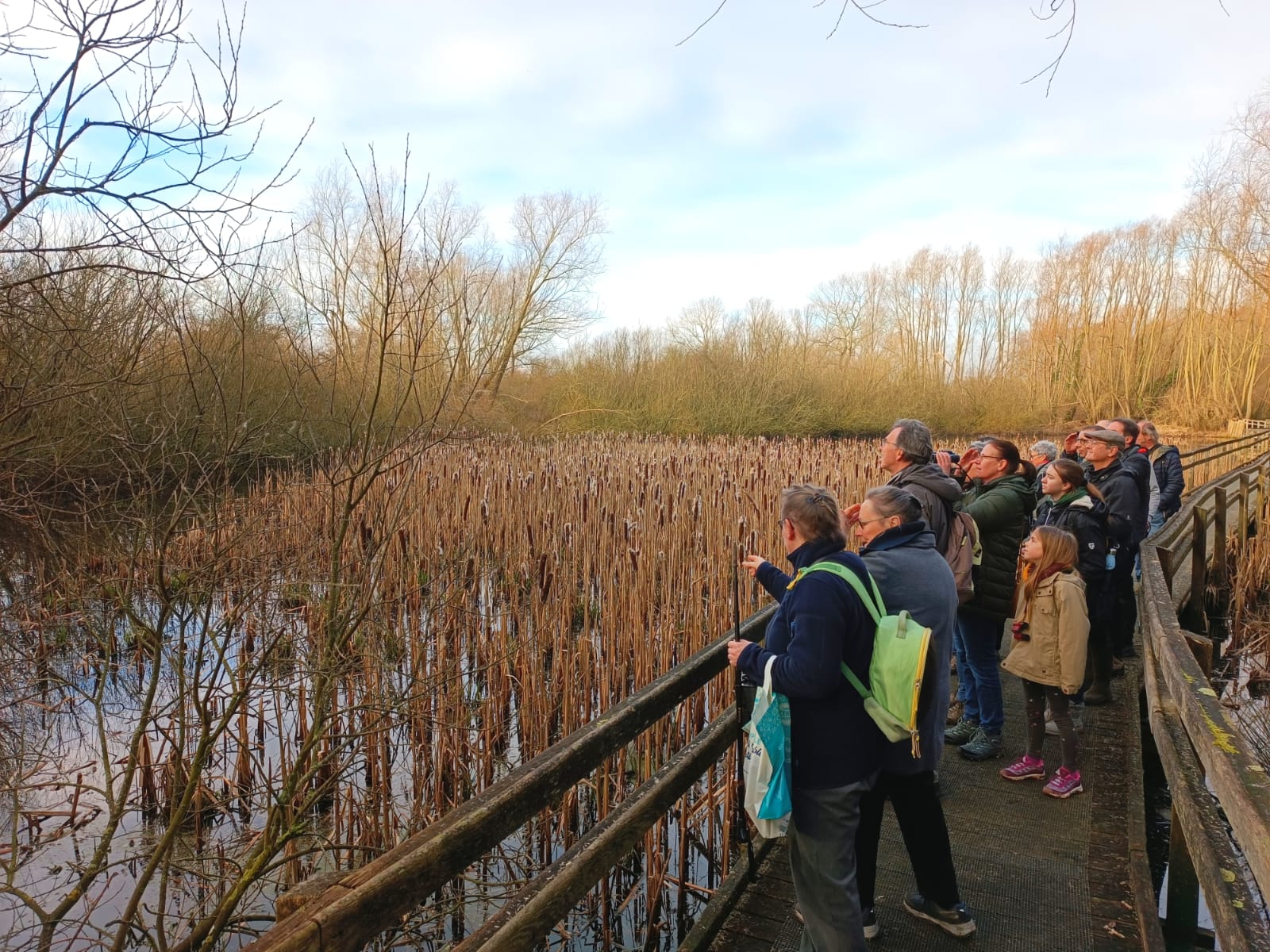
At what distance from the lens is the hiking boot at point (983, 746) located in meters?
3.73

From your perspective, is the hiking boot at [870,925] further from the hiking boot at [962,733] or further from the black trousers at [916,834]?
the hiking boot at [962,733]

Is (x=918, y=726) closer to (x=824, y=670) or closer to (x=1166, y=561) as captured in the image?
(x=824, y=670)

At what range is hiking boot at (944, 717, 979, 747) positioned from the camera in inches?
154

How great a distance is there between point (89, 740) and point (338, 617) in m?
3.26

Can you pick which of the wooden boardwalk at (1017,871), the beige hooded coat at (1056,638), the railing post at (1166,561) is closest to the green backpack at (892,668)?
the wooden boardwalk at (1017,871)

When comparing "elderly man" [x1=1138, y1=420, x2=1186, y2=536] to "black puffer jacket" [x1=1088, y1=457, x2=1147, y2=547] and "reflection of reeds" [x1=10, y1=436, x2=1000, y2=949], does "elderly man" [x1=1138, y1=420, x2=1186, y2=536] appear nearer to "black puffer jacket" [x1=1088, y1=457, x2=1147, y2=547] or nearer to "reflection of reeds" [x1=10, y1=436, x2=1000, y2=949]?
"black puffer jacket" [x1=1088, y1=457, x2=1147, y2=547]

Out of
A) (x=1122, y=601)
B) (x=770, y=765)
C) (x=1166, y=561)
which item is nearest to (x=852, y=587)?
(x=770, y=765)

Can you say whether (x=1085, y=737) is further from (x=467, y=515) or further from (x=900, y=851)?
(x=467, y=515)

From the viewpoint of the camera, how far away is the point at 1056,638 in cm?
330

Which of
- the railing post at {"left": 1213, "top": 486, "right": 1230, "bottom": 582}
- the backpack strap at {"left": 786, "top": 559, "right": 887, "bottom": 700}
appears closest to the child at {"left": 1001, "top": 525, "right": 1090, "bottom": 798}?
the backpack strap at {"left": 786, "top": 559, "right": 887, "bottom": 700}

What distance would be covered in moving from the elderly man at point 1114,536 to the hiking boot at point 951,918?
7.46ft

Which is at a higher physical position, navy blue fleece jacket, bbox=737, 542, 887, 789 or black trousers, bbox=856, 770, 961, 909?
navy blue fleece jacket, bbox=737, 542, 887, 789

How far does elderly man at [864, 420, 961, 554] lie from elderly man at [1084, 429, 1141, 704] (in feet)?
5.15

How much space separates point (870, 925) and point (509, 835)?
58.4 inches
